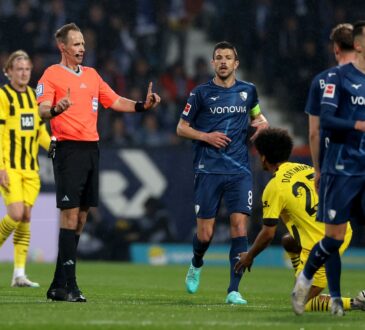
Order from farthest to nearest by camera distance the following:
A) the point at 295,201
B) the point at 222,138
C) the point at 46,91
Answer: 1. the point at 222,138
2. the point at 46,91
3. the point at 295,201

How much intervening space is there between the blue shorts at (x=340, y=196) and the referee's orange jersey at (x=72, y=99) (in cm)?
249

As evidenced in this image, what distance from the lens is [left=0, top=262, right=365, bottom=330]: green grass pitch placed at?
746cm

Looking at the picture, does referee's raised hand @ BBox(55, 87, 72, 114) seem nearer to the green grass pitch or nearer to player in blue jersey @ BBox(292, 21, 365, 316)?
the green grass pitch

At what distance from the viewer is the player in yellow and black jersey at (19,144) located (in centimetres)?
1216

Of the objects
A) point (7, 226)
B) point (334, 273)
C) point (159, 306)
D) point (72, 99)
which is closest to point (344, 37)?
point (334, 273)

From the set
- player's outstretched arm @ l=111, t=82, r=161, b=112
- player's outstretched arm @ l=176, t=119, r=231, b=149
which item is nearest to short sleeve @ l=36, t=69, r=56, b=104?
player's outstretched arm @ l=111, t=82, r=161, b=112

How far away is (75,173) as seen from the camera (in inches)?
376

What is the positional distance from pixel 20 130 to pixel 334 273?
5038 mm

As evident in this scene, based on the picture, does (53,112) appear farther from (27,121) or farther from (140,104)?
(27,121)

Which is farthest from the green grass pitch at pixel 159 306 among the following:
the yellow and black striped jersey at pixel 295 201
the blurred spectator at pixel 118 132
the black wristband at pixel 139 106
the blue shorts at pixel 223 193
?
the blurred spectator at pixel 118 132

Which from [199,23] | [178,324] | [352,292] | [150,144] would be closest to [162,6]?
[199,23]

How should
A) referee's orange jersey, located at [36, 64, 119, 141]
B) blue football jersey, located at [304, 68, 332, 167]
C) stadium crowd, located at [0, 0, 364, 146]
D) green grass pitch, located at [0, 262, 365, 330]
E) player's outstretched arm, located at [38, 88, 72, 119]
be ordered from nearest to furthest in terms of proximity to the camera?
green grass pitch, located at [0, 262, 365, 330]
blue football jersey, located at [304, 68, 332, 167]
player's outstretched arm, located at [38, 88, 72, 119]
referee's orange jersey, located at [36, 64, 119, 141]
stadium crowd, located at [0, 0, 364, 146]

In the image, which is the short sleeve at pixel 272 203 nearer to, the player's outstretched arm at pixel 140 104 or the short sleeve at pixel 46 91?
the player's outstretched arm at pixel 140 104

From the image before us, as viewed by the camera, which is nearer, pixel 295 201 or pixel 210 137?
pixel 295 201
